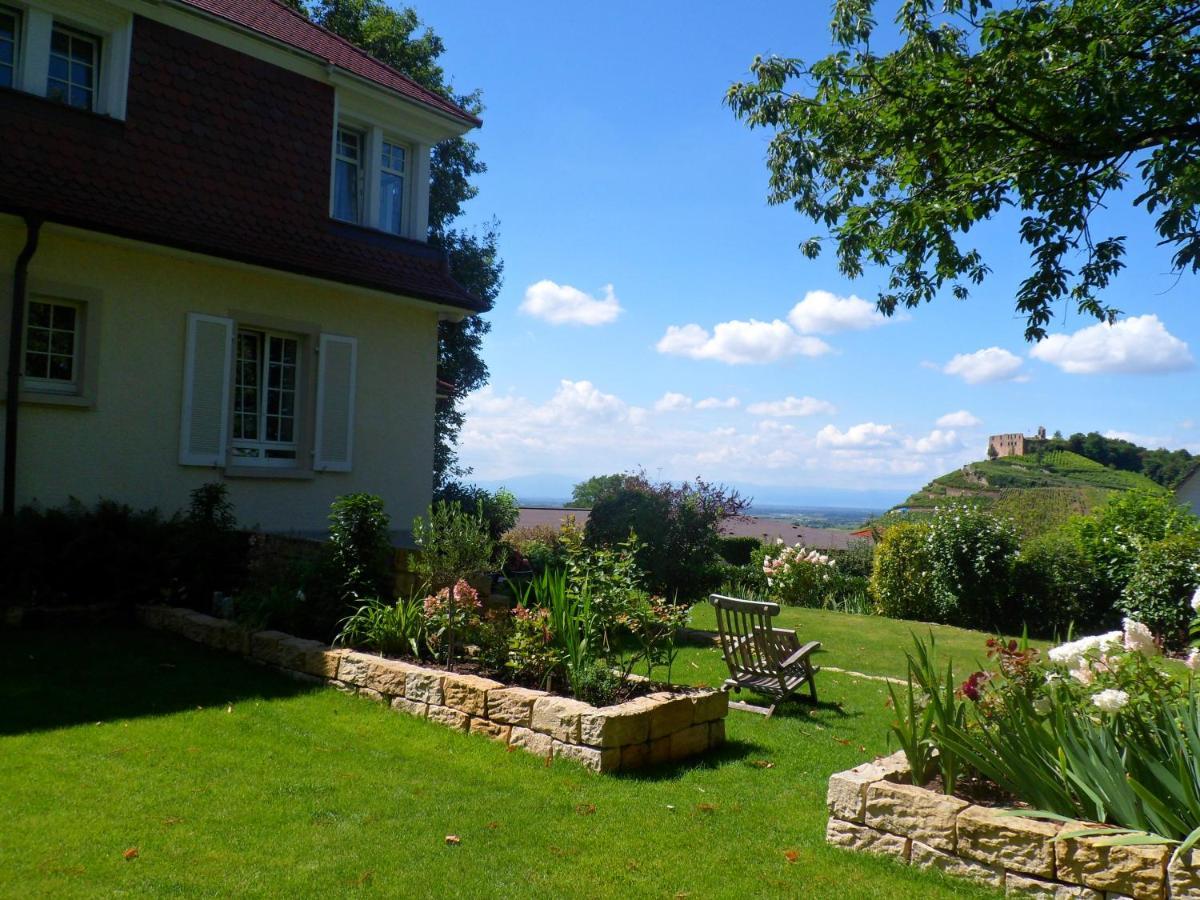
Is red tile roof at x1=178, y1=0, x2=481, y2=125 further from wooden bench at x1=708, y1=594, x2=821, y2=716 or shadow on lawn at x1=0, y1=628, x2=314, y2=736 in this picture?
wooden bench at x1=708, y1=594, x2=821, y2=716

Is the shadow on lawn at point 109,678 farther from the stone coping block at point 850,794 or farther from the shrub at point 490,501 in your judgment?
the shrub at point 490,501

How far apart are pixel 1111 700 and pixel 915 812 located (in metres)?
1.10

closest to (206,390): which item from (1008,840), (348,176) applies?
(348,176)

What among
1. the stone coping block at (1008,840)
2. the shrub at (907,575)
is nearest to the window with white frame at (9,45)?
the stone coping block at (1008,840)

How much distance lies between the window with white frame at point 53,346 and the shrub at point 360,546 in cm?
Result: 334

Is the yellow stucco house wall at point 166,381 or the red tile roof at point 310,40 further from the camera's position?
the red tile roof at point 310,40

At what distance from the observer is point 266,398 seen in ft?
35.1

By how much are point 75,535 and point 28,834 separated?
490cm

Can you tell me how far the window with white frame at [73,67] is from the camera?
9484mm

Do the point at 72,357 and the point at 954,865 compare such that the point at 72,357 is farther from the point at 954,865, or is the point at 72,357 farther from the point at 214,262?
the point at 954,865

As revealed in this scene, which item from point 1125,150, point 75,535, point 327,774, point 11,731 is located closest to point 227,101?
point 75,535

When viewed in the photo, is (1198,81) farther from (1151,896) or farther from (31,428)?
(31,428)

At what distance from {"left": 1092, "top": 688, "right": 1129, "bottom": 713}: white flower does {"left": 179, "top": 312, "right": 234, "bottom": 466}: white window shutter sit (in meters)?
8.75

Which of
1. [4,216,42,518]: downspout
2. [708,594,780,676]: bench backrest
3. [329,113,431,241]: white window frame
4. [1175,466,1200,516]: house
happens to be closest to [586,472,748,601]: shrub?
[708,594,780,676]: bench backrest
